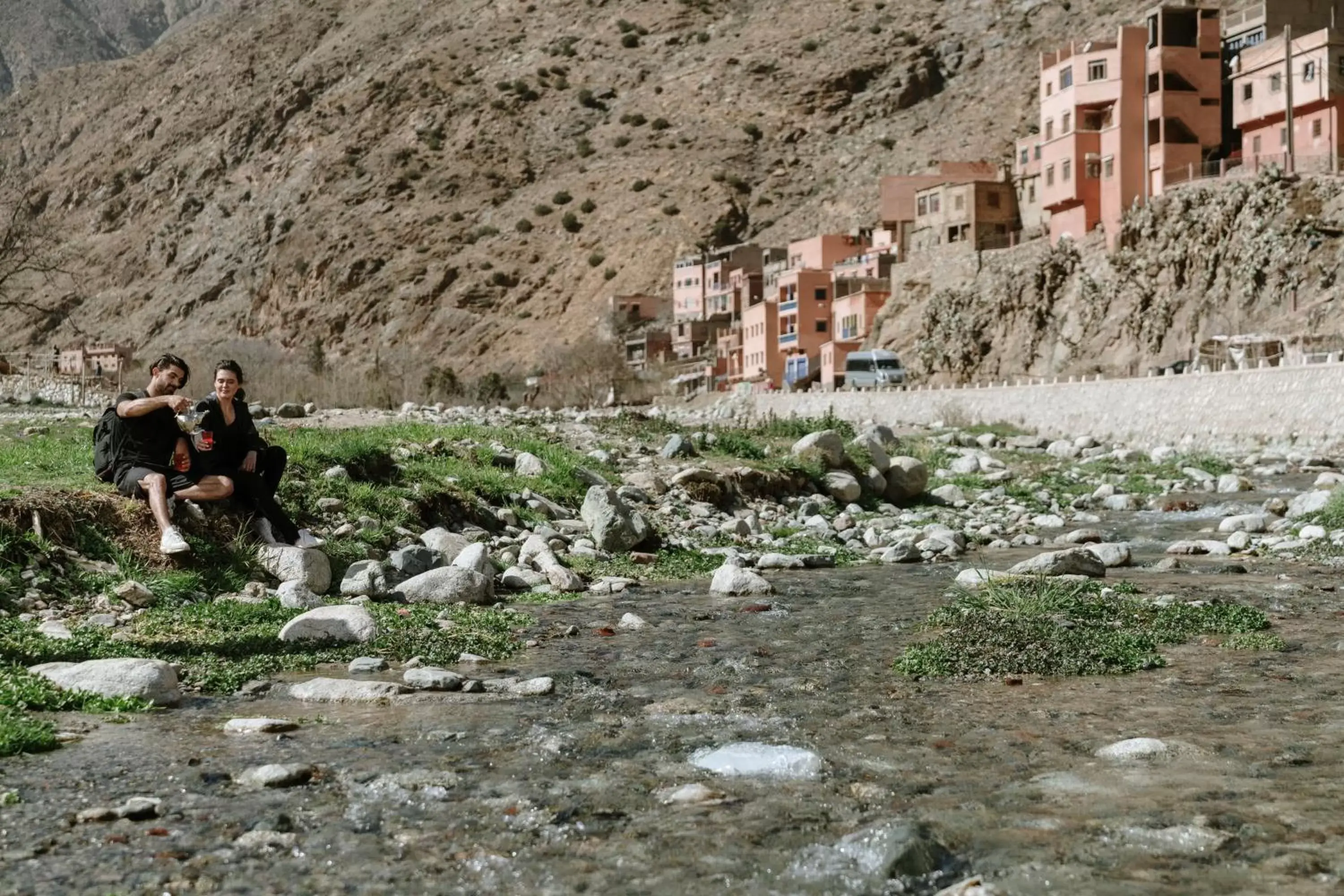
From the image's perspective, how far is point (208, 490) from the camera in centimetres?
1044

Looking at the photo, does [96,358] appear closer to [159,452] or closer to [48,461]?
[48,461]

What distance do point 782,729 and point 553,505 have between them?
9500 millimetres

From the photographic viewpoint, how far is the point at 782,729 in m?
6.08

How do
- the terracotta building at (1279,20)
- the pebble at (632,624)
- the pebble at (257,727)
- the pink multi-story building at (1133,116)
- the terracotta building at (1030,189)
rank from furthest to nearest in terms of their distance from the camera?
the terracotta building at (1030,189) → the terracotta building at (1279,20) → the pink multi-story building at (1133,116) → the pebble at (632,624) → the pebble at (257,727)

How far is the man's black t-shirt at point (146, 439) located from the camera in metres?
10.2

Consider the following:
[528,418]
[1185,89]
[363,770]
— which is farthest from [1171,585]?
[1185,89]

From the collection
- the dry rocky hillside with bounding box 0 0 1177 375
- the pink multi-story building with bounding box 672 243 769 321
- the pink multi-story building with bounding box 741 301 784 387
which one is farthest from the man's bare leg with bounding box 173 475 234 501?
the pink multi-story building with bounding box 672 243 769 321

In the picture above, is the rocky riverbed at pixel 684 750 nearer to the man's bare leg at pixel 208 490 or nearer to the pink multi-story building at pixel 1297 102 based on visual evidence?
the man's bare leg at pixel 208 490

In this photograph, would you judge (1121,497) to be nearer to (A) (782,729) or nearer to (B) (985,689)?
(B) (985,689)

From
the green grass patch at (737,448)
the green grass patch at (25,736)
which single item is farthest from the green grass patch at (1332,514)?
the green grass patch at (25,736)

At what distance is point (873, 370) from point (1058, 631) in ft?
163

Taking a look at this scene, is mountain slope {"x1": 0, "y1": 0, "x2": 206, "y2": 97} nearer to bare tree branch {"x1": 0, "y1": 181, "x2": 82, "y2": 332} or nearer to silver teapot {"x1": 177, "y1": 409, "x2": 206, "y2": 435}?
bare tree branch {"x1": 0, "y1": 181, "x2": 82, "y2": 332}

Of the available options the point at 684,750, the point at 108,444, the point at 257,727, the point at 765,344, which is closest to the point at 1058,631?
the point at 684,750

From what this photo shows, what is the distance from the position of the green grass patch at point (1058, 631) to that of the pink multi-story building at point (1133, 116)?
163 ft
